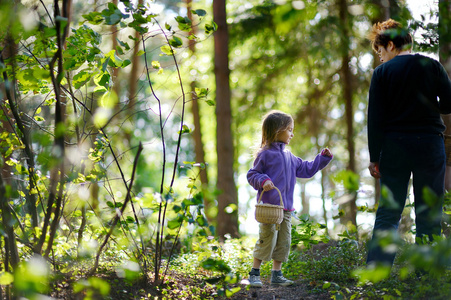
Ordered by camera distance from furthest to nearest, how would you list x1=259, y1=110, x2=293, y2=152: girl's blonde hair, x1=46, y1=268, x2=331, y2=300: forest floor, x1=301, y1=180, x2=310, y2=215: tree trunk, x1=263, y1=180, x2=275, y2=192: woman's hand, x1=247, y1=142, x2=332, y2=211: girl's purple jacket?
1. x1=301, y1=180, x2=310, y2=215: tree trunk
2. x1=259, y1=110, x2=293, y2=152: girl's blonde hair
3. x1=247, y1=142, x2=332, y2=211: girl's purple jacket
4. x1=263, y1=180, x2=275, y2=192: woman's hand
5. x1=46, y1=268, x2=331, y2=300: forest floor

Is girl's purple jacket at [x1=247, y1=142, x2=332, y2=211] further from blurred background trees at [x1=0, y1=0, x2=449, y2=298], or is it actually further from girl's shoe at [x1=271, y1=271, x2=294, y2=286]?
girl's shoe at [x1=271, y1=271, x2=294, y2=286]

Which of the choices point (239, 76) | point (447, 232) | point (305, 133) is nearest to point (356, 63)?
point (305, 133)

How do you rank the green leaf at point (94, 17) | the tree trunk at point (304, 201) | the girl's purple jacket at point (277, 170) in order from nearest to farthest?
1. the green leaf at point (94, 17)
2. the girl's purple jacket at point (277, 170)
3. the tree trunk at point (304, 201)

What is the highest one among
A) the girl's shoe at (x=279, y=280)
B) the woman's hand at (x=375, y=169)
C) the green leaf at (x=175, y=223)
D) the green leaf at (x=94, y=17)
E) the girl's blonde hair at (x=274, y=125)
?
the green leaf at (x=94, y=17)

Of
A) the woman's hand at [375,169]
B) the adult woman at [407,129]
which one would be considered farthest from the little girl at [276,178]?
the adult woman at [407,129]

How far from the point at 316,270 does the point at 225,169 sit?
391cm

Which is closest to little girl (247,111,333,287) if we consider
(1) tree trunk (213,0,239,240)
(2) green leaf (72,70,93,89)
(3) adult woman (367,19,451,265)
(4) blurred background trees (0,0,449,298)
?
(4) blurred background trees (0,0,449,298)

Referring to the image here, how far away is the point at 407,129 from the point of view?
322cm

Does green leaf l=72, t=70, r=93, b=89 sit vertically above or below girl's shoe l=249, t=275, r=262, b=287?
above

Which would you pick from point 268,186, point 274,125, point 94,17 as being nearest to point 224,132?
point 274,125

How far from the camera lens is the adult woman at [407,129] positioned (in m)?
3.19

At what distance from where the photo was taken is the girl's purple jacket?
12.9 ft

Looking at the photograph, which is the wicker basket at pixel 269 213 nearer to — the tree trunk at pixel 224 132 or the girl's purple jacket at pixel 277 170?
the girl's purple jacket at pixel 277 170

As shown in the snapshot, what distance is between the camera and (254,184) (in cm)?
390
